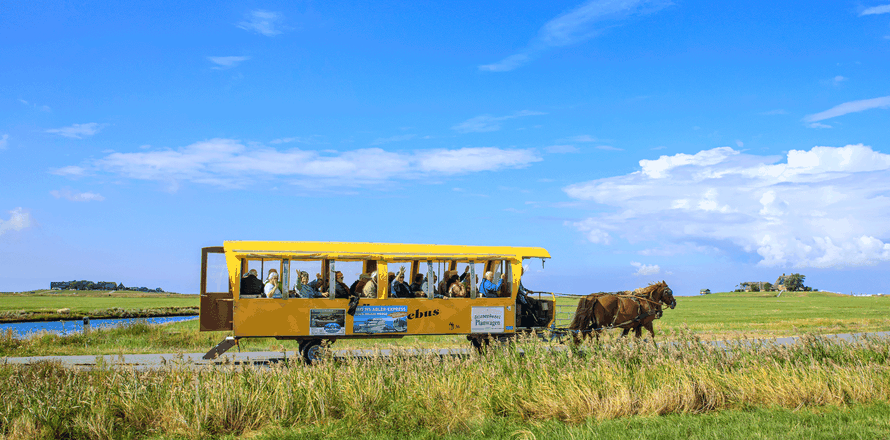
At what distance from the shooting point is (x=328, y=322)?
12969mm

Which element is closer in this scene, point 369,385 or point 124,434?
point 124,434

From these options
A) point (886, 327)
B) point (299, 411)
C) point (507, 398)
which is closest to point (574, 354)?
point (507, 398)

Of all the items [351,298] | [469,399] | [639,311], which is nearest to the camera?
[469,399]

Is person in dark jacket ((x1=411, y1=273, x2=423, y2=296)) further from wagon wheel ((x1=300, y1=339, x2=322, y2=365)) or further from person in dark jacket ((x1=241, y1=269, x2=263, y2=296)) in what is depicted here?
person in dark jacket ((x1=241, y1=269, x2=263, y2=296))

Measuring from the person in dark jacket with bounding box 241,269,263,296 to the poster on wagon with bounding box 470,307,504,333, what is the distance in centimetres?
477

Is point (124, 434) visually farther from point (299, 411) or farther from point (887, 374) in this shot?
point (887, 374)

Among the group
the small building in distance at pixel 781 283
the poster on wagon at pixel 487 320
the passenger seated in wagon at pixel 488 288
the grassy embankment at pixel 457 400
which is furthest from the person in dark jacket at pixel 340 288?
the small building in distance at pixel 781 283

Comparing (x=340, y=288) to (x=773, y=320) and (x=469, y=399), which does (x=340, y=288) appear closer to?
(x=469, y=399)

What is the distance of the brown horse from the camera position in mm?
15492

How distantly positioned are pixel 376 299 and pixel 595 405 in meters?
6.67

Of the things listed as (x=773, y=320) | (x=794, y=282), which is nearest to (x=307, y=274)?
(x=773, y=320)

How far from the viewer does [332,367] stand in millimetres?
8500

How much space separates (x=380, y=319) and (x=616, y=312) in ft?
21.5

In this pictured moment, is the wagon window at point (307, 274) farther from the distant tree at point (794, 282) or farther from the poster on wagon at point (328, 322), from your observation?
the distant tree at point (794, 282)
